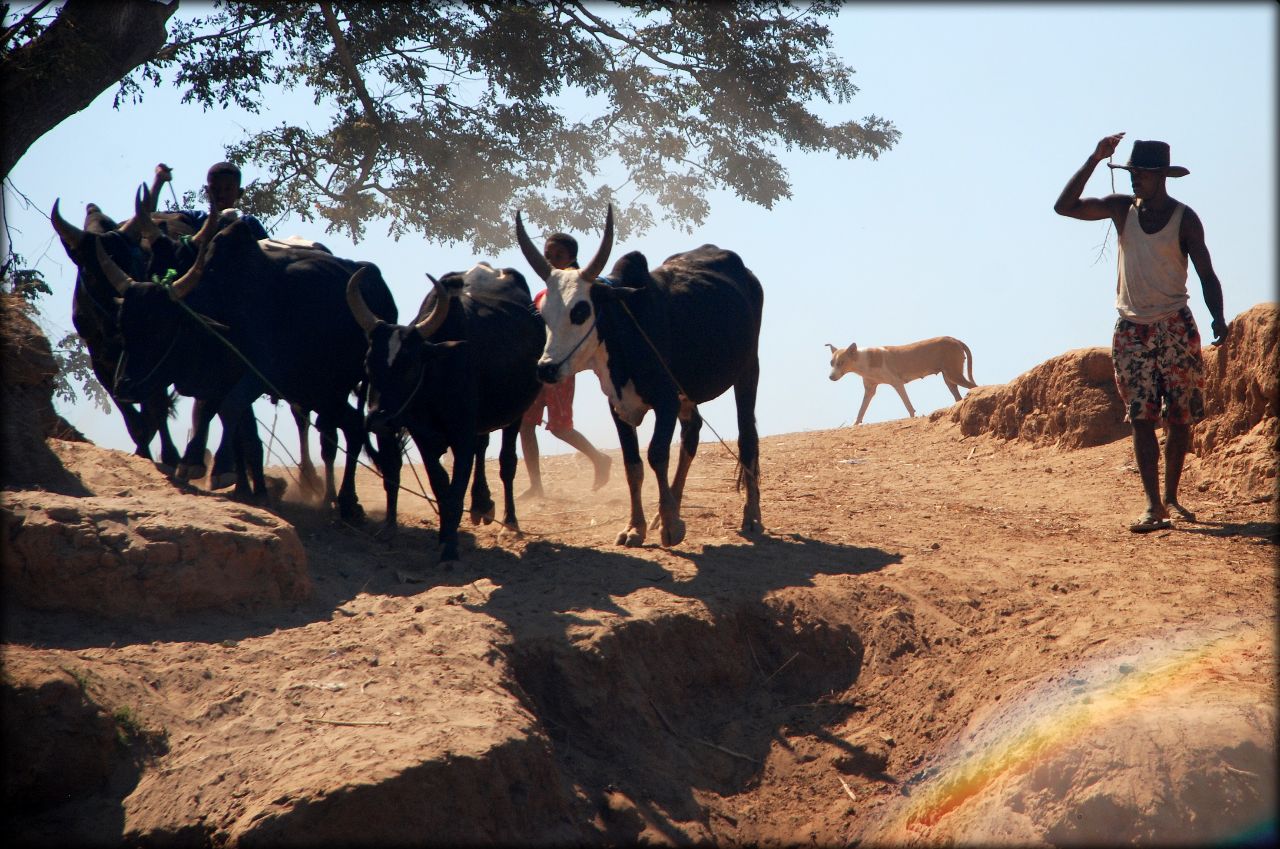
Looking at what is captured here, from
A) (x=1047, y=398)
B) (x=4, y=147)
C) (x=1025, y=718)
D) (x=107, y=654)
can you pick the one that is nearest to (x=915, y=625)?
(x=1025, y=718)

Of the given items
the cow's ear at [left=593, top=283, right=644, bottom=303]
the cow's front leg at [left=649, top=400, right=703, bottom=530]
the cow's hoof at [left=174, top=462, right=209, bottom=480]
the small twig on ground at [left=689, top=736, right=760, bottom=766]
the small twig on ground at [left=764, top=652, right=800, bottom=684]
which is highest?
the cow's ear at [left=593, top=283, right=644, bottom=303]

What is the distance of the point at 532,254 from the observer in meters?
7.51

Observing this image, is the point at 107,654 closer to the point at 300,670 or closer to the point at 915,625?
the point at 300,670

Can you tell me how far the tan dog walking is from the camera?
20812 mm

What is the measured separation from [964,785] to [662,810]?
4.61 ft

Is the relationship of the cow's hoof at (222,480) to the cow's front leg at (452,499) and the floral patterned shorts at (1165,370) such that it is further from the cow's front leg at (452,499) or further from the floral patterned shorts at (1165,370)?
the floral patterned shorts at (1165,370)

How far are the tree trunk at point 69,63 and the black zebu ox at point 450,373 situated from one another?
120 inches

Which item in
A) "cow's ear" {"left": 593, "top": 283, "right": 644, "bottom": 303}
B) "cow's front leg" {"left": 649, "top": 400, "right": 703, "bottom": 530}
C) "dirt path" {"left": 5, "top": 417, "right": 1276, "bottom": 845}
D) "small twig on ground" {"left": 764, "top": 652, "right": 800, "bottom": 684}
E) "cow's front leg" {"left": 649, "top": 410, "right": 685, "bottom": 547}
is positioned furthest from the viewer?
"cow's front leg" {"left": 649, "top": 400, "right": 703, "bottom": 530}

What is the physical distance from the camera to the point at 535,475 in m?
10.3

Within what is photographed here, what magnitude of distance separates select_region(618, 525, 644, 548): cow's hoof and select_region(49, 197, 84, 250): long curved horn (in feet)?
14.7

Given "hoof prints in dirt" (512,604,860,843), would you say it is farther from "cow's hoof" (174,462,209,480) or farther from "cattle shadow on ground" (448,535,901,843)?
"cow's hoof" (174,462,209,480)

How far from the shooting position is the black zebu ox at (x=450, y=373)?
23.4 feet

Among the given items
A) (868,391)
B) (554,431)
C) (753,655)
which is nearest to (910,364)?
(868,391)

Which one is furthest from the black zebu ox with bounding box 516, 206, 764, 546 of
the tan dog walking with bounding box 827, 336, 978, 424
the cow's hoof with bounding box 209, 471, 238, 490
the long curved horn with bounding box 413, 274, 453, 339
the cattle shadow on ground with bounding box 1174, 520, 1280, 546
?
the tan dog walking with bounding box 827, 336, 978, 424
